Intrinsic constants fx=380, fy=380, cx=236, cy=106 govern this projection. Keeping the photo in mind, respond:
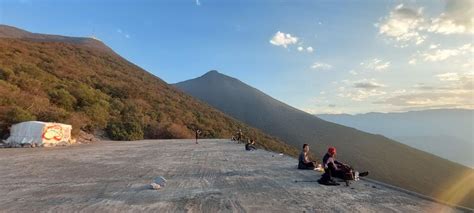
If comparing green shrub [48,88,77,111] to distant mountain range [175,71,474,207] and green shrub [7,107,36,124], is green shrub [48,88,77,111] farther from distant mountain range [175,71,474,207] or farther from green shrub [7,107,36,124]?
distant mountain range [175,71,474,207]

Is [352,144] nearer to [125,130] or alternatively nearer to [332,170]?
[125,130]

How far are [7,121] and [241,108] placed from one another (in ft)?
356

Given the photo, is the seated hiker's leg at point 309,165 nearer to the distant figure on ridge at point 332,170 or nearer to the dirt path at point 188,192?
the dirt path at point 188,192

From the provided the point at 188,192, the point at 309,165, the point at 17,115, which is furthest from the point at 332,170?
the point at 17,115

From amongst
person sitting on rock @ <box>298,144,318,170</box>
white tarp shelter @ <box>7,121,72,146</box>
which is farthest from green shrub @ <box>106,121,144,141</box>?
person sitting on rock @ <box>298,144,318,170</box>

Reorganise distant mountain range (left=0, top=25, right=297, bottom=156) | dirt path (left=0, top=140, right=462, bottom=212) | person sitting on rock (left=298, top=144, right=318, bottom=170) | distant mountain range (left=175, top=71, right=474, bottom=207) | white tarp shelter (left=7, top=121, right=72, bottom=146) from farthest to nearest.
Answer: distant mountain range (left=175, top=71, right=474, bottom=207)
distant mountain range (left=0, top=25, right=297, bottom=156)
white tarp shelter (left=7, top=121, right=72, bottom=146)
person sitting on rock (left=298, top=144, right=318, bottom=170)
dirt path (left=0, top=140, right=462, bottom=212)

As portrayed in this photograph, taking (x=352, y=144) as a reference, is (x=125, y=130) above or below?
below

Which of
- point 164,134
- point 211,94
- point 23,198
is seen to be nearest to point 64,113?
point 164,134

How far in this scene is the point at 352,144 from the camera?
100 m

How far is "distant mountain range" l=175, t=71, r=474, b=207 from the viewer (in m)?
82.2

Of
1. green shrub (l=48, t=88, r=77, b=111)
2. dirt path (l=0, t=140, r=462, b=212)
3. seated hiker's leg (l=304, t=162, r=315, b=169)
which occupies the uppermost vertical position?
green shrub (l=48, t=88, r=77, b=111)

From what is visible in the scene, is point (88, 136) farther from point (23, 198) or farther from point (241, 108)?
point (241, 108)

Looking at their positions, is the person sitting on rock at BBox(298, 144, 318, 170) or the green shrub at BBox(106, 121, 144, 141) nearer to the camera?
the person sitting on rock at BBox(298, 144, 318, 170)

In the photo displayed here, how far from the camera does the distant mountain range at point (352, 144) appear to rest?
8219cm
